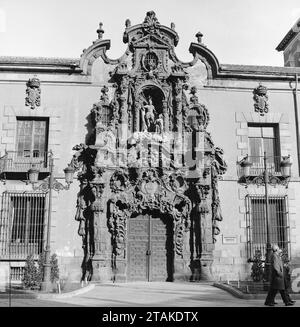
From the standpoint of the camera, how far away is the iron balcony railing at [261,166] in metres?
19.9

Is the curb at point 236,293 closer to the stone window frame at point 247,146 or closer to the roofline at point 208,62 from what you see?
the stone window frame at point 247,146

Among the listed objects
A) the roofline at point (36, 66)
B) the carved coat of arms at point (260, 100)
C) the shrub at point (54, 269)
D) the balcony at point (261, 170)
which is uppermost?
the roofline at point (36, 66)

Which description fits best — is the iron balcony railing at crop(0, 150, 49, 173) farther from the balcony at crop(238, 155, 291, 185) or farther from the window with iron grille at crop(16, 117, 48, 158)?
the balcony at crop(238, 155, 291, 185)

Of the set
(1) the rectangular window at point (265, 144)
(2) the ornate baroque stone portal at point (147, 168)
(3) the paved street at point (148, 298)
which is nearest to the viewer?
(3) the paved street at point (148, 298)

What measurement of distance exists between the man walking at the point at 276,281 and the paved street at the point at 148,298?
0.32 metres

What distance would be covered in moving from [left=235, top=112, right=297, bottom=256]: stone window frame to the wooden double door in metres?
3.06

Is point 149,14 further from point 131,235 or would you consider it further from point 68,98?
point 131,235

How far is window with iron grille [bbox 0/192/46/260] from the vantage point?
18.6 meters

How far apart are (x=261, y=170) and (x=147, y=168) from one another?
192 inches

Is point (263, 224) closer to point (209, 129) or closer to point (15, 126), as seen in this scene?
point (209, 129)

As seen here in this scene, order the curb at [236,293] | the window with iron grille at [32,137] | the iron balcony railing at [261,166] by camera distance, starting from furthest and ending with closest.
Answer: the iron balcony railing at [261,166] → the window with iron grille at [32,137] → the curb at [236,293]

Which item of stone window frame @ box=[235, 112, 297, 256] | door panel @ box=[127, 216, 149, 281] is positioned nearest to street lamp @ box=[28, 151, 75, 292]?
door panel @ box=[127, 216, 149, 281]

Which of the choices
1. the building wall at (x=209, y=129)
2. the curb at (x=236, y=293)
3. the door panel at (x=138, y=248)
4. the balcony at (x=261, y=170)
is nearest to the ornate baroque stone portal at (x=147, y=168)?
the door panel at (x=138, y=248)

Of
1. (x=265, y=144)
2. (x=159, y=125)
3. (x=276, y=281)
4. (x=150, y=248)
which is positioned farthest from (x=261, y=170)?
(x=276, y=281)
